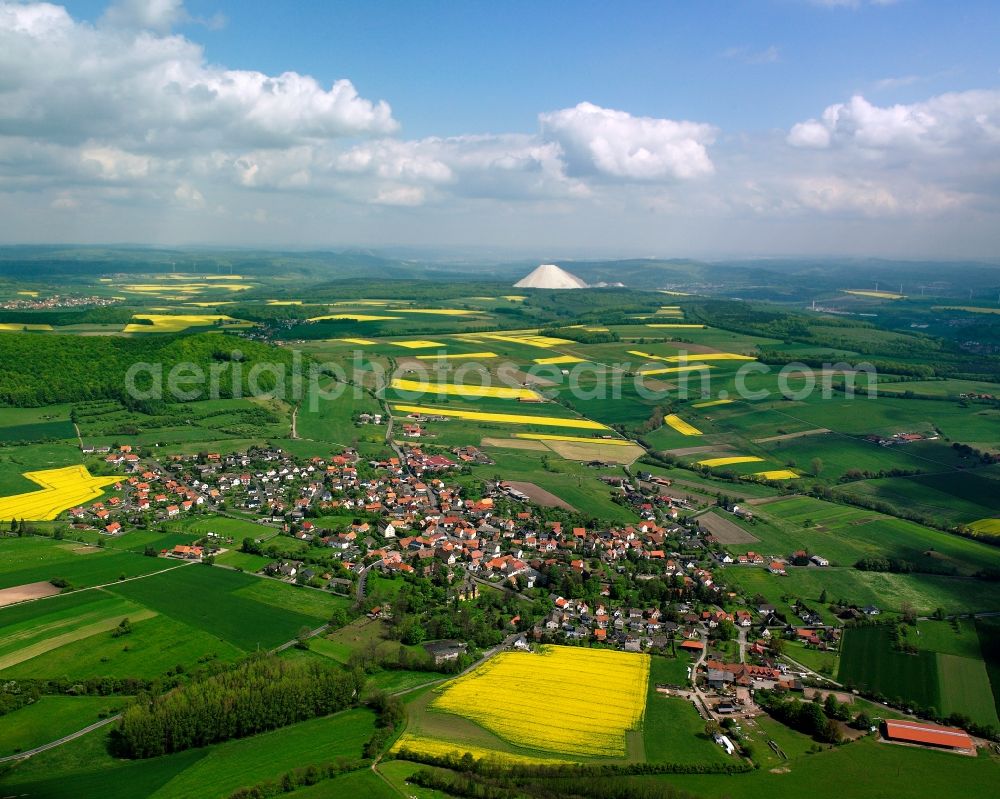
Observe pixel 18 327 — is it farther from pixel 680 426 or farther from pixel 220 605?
pixel 220 605

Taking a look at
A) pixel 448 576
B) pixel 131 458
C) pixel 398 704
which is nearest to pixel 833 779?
pixel 398 704

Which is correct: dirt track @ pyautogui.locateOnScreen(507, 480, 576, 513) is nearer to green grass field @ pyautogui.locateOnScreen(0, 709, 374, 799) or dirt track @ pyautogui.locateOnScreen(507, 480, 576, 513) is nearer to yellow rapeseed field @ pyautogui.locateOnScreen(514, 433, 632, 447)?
yellow rapeseed field @ pyautogui.locateOnScreen(514, 433, 632, 447)

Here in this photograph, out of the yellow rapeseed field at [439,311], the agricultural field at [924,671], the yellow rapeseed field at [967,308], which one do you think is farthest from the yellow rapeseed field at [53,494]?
the yellow rapeseed field at [967,308]

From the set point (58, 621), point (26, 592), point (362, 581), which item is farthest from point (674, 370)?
point (58, 621)

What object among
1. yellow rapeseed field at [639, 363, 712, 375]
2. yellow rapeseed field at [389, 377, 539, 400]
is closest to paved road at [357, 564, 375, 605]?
yellow rapeseed field at [389, 377, 539, 400]

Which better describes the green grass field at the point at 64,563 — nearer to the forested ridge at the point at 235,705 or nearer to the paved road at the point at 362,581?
the paved road at the point at 362,581

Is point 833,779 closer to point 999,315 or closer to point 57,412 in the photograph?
point 57,412
